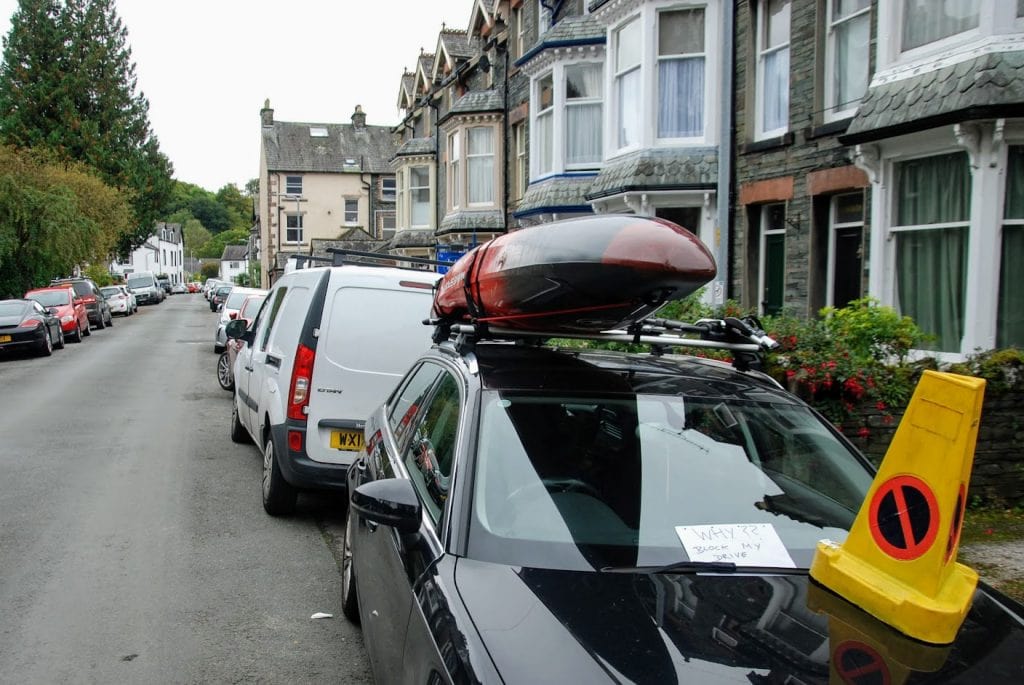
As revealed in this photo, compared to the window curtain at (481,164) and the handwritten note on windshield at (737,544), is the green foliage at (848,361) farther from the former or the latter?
the window curtain at (481,164)

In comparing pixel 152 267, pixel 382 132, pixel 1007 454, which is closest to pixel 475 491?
pixel 1007 454

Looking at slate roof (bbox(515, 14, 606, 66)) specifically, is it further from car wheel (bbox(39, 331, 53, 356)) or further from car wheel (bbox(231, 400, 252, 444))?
car wheel (bbox(39, 331, 53, 356))

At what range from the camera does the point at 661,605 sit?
8.91ft

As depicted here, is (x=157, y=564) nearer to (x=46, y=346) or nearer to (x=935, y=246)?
(x=935, y=246)

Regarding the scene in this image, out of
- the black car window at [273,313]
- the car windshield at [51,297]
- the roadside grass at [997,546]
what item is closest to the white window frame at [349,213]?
the car windshield at [51,297]

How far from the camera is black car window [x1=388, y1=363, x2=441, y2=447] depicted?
4410 mm

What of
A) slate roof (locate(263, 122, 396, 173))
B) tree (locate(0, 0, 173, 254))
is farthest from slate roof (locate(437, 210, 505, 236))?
slate roof (locate(263, 122, 396, 173))

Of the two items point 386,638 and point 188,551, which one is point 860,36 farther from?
point 386,638

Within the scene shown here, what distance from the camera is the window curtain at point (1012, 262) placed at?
8.98 meters

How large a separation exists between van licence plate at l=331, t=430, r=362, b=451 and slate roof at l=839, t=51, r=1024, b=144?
651cm

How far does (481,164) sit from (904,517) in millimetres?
25048

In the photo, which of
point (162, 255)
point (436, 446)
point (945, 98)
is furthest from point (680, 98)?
point (162, 255)

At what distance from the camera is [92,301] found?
33469 millimetres

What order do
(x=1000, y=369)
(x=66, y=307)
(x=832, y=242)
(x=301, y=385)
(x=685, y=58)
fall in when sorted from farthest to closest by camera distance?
1. (x=66, y=307)
2. (x=685, y=58)
3. (x=832, y=242)
4. (x=1000, y=369)
5. (x=301, y=385)
